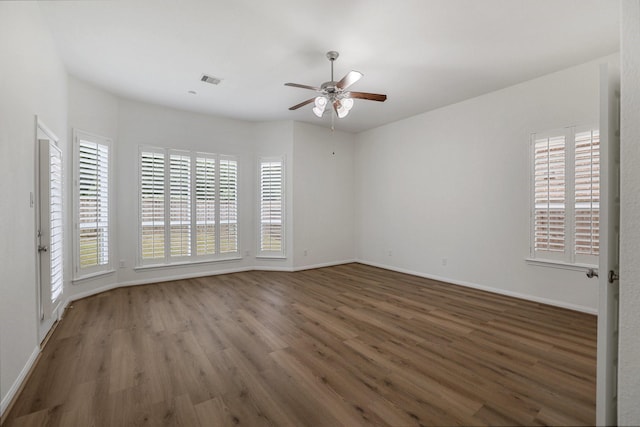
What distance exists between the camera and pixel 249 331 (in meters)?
3.13

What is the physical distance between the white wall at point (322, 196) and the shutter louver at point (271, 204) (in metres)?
0.32

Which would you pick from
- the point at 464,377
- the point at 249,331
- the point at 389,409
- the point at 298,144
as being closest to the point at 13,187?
the point at 249,331

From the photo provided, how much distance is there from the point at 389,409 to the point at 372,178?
526 cm

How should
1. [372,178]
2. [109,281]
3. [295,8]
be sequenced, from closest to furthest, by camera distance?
[295,8], [109,281], [372,178]

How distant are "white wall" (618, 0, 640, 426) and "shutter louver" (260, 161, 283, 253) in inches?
206

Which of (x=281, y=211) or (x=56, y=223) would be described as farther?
(x=281, y=211)

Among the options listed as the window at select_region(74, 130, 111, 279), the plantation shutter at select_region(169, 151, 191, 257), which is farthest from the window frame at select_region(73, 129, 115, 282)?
the plantation shutter at select_region(169, 151, 191, 257)

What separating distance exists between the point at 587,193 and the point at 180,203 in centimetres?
615

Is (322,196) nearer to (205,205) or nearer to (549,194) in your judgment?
(205,205)

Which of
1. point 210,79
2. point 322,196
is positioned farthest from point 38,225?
point 322,196

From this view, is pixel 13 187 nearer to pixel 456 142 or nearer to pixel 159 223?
pixel 159 223

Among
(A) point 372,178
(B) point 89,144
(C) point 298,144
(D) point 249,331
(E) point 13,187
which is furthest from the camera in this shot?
(A) point 372,178

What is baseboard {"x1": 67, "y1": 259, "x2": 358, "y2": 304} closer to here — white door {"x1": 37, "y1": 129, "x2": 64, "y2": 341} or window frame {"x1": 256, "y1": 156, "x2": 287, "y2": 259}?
window frame {"x1": 256, "y1": 156, "x2": 287, "y2": 259}

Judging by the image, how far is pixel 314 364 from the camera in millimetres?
2459
